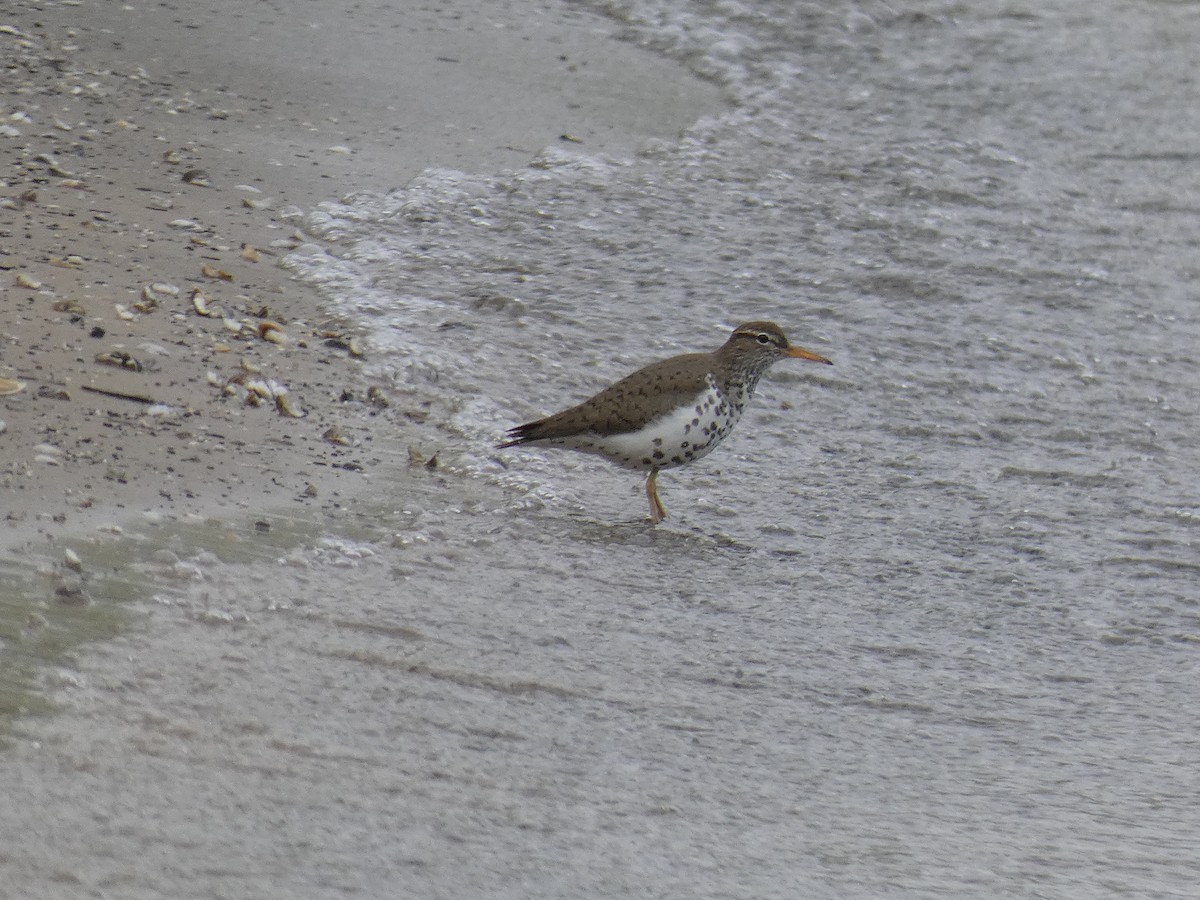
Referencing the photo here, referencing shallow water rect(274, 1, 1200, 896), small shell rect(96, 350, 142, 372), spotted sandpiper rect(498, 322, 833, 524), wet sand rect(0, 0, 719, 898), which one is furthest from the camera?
spotted sandpiper rect(498, 322, 833, 524)

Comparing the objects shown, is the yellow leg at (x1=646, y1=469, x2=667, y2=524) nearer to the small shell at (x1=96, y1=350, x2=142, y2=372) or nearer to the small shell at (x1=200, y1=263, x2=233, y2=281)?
the small shell at (x1=96, y1=350, x2=142, y2=372)

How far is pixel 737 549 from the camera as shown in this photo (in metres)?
6.27

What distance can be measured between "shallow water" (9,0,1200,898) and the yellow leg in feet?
0.35

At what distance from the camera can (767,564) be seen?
6.12 m

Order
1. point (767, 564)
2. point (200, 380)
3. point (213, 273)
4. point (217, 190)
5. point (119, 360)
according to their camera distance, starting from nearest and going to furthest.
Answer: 1. point (767, 564)
2. point (119, 360)
3. point (200, 380)
4. point (213, 273)
5. point (217, 190)

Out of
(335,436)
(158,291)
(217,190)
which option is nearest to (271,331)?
(158,291)

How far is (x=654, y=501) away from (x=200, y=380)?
66.3 inches

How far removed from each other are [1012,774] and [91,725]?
7.58 feet

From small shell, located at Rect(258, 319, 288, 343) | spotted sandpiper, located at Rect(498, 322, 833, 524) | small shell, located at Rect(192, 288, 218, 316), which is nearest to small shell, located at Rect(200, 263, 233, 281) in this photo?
small shell, located at Rect(192, 288, 218, 316)

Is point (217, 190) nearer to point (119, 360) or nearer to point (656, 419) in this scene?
point (119, 360)

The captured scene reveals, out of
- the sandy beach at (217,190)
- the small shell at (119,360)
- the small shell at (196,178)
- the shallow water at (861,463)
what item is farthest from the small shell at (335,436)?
the small shell at (196,178)

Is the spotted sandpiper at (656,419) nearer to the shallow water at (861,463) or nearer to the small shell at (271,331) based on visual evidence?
the shallow water at (861,463)

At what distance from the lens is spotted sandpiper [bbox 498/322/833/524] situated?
6504 mm

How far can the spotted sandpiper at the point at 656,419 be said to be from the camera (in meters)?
6.50
